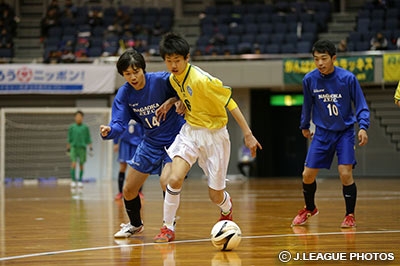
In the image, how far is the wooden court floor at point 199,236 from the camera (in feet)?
16.5

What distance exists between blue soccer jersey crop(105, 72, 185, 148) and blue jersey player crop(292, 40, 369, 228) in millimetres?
1618

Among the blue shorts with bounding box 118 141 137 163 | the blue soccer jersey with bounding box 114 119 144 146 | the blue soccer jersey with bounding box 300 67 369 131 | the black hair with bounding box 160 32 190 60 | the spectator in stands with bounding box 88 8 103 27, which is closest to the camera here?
the black hair with bounding box 160 32 190 60

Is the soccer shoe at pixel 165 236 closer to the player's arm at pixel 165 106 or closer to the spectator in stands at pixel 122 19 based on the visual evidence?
the player's arm at pixel 165 106

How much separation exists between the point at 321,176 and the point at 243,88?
12.5ft

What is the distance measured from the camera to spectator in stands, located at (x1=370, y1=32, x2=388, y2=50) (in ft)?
70.1

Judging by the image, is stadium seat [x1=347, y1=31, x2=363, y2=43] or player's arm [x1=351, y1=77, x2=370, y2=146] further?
stadium seat [x1=347, y1=31, x2=363, y2=43]

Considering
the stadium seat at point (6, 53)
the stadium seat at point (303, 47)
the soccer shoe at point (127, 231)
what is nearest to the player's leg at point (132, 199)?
the soccer shoe at point (127, 231)

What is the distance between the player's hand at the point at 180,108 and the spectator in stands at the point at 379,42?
643 inches

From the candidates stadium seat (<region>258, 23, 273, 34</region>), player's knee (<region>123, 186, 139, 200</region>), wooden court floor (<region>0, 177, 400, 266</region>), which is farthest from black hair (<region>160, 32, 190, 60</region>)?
stadium seat (<region>258, 23, 273, 34</region>)

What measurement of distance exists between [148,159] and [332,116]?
6.75 ft

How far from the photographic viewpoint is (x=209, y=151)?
6.01 metres

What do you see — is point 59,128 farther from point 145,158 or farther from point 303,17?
point 145,158

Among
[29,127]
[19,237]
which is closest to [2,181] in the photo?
[29,127]

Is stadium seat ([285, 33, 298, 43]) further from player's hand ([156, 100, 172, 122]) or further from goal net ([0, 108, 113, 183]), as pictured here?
player's hand ([156, 100, 172, 122])
